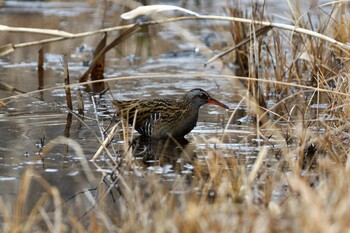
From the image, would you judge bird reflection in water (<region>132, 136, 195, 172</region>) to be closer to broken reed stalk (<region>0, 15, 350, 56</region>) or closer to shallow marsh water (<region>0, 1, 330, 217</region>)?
shallow marsh water (<region>0, 1, 330, 217</region>)

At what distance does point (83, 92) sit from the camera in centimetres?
1002

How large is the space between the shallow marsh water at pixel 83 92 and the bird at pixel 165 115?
16 centimetres

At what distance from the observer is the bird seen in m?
7.74

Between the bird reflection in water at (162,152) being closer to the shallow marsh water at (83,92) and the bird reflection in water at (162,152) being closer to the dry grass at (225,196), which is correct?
the shallow marsh water at (83,92)

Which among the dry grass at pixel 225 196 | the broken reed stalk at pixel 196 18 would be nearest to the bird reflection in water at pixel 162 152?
the dry grass at pixel 225 196

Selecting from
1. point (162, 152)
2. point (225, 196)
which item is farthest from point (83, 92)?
point (225, 196)

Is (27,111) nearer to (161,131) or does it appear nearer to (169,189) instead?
(161,131)

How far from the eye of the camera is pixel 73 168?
658 cm

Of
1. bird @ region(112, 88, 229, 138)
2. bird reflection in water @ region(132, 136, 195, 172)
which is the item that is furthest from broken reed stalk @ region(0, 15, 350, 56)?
bird reflection in water @ region(132, 136, 195, 172)

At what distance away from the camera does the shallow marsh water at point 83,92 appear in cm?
665

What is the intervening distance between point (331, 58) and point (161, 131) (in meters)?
2.12

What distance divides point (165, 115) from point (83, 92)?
2.41m

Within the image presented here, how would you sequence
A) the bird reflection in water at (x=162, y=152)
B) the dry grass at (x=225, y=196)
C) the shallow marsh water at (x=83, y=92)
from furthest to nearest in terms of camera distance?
1. the bird reflection in water at (x=162, y=152)
2. the shallow marsh water at (x=83, y=92)
3. the dry grass at (x=225, y=196)

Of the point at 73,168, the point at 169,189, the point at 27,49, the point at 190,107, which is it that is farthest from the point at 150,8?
the point at 27,49
